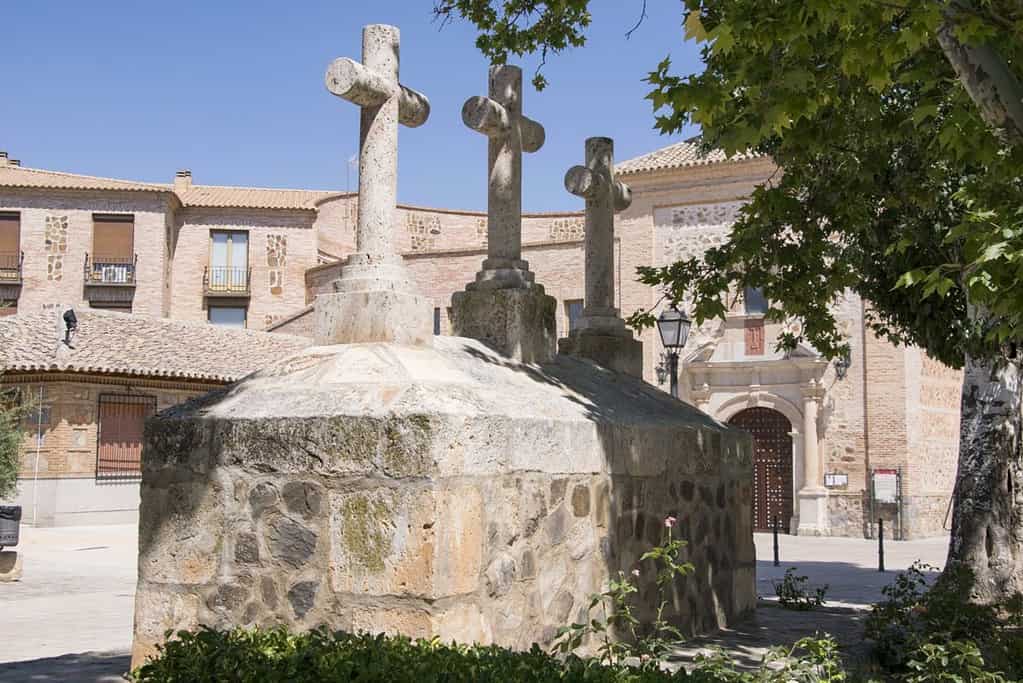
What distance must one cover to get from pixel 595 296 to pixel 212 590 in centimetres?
399

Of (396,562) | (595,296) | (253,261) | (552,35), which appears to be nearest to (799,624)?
(595,296)

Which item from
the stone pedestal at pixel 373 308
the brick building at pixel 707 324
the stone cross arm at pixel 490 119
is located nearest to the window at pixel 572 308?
the brick building at pixel 707 324

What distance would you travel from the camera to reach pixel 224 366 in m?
27.0

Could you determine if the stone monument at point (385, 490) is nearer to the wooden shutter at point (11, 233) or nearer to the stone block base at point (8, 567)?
the stone block base at point (8, 567)

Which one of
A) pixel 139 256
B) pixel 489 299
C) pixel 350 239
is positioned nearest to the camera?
pixel 489 299

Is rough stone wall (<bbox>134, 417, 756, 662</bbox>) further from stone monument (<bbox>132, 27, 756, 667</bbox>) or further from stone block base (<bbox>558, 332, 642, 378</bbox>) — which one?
stone block base (<bbox>558, 332, 642, 378</bbox>)

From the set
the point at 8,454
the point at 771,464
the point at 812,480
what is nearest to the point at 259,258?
the point at 771,464

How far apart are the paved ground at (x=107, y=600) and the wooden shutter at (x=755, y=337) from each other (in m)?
4.48

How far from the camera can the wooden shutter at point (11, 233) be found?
121 ft

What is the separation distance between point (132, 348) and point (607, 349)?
1986cm

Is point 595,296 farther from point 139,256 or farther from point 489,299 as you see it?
point 139,256

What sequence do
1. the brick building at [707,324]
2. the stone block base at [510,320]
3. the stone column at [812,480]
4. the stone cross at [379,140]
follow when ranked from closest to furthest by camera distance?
the stone cross at [379,140], the stone block base at [510,320], the brick building at [707,324], the stone column at [812,480]

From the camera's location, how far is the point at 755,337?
25.6 meters

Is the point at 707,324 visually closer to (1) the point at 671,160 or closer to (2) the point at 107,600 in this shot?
(1) the point at 671,160
